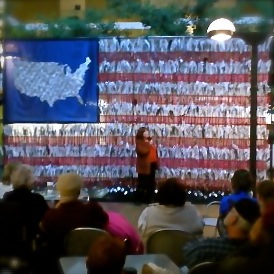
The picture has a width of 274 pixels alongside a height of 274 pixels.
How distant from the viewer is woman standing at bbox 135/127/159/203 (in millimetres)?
9047

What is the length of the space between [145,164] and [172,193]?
4541 millimetres

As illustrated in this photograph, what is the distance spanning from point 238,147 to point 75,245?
523 centimetres

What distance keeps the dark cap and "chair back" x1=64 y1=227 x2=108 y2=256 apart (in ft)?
2.92

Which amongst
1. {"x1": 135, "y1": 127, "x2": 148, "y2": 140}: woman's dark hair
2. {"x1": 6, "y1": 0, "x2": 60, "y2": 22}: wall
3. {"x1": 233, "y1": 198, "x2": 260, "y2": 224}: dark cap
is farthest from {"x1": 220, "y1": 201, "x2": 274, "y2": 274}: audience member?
{"x1": 135, "y1": 127, "x2": 148, "y2": 140}: woman's dark hair

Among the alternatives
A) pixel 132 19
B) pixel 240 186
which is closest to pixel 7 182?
pixel 240 186

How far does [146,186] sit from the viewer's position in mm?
9242

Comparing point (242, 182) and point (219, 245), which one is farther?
point (242, 182)

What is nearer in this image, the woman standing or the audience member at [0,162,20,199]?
the audience member at [0,162,20,199]

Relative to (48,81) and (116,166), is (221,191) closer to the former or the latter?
(116,166)

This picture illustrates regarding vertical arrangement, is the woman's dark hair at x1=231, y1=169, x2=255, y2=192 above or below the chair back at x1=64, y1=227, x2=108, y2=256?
above

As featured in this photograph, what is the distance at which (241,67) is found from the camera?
902cm

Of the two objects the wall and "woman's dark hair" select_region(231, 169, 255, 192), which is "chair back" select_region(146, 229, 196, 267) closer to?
"woman's dark hair" select_region(231, 169, 255, 192)

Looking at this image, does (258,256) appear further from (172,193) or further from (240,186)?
(240,186)

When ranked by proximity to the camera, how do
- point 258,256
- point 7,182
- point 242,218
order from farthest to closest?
point 7,182 → point 242,218 → point 258,256
